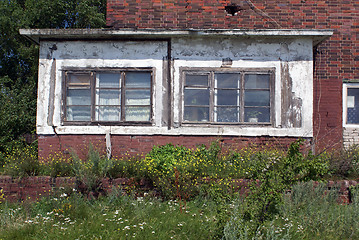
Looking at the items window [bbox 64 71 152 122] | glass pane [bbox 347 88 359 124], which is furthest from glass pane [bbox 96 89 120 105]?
glass pane [bbox 347 88 359 124]

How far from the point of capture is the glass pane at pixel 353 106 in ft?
33.0

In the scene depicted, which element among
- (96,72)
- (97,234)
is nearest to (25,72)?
(96,72)

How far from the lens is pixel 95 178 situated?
705cm

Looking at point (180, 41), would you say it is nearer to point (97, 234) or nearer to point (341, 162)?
point (341, 162)

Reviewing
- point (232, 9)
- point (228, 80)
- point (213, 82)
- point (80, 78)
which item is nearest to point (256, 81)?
point (228, 80)

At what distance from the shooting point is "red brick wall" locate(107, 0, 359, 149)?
1015cm

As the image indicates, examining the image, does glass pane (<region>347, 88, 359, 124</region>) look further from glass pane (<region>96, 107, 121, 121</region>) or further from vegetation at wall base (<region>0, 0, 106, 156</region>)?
vegetation at wall base (<region>0, 0, 106, 156</region>)

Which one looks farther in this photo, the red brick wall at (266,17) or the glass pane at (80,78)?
the red brick wall at (266,17)

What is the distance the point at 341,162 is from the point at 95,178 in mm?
5404

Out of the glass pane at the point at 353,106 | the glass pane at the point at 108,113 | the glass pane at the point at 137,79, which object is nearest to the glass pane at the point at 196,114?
the glass pane at the point at 137,79

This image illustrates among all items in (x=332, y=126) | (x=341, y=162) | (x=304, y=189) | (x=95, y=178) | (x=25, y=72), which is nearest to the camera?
(x=304, y=189)

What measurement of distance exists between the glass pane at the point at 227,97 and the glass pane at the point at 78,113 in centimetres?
358

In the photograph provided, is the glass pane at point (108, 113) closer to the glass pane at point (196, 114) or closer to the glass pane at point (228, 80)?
the glass pane at point (196, 114)

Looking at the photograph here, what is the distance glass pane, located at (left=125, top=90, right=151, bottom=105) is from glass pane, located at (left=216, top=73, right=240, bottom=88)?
6.40 feet
